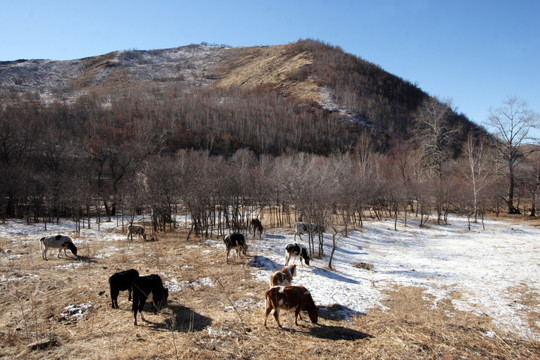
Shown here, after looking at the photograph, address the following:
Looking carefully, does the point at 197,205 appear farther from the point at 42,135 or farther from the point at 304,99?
the point at 304,99

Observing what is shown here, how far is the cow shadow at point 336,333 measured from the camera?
23.2ft

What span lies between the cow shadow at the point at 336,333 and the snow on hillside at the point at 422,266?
119 cm

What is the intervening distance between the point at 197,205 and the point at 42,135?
125ft

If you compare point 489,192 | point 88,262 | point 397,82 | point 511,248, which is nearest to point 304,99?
point 397,82

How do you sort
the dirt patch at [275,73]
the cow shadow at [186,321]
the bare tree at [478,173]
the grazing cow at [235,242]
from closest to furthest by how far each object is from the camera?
the cow shadow at [186,321] < the grazing cow at [235,242] < the bare tree at [478,173] < the dirt patch at [275,73]

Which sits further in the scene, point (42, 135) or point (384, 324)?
point (42, 135)

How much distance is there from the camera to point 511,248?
19.7 meters

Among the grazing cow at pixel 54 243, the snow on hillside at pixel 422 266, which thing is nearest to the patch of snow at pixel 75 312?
the snow on hillside at pixel 422 266

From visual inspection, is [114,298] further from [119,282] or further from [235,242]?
[235,242]

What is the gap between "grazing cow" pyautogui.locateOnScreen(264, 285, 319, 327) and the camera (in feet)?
24.4

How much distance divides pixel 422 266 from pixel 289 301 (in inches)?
439

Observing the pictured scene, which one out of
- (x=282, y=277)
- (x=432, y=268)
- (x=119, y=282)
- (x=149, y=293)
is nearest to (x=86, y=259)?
(x=119, y=282)

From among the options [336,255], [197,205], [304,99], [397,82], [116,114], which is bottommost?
[336,255]

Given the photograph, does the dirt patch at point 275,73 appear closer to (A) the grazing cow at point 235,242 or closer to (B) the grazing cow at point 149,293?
(A) the grazing cow at point 235,242
